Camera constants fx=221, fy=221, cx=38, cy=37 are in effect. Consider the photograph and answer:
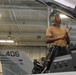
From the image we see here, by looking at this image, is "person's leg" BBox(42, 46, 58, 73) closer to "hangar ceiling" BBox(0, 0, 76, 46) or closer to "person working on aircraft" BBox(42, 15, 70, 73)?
"person working on aircraft" BBox(42, 15, 70, 73)

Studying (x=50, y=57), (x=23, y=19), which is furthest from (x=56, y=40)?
(x=23, y=19)

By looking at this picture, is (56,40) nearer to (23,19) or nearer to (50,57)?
(50,57)

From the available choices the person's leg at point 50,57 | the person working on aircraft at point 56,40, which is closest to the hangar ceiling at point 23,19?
the person working on aircraft at point 56,40

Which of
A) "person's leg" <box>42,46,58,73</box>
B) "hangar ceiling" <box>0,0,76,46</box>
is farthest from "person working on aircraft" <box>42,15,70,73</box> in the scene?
"hangar ceiling" <box>0,0,76,46</box>

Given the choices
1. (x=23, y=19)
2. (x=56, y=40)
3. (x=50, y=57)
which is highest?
(x=56, y=40)

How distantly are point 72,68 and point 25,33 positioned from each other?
11.0 meters

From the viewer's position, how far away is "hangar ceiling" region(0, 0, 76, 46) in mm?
8953

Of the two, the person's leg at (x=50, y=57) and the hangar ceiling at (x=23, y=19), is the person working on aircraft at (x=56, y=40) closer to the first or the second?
the person's leg at (x=50, y=57)

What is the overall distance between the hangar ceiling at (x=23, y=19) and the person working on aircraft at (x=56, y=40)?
12.1 ft

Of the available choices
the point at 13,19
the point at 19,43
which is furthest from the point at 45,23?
the point at 19,43

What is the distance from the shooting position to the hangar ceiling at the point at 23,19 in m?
8.95

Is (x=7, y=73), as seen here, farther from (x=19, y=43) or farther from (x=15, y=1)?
(x=19, y=43)

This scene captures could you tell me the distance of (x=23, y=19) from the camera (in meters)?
10.6

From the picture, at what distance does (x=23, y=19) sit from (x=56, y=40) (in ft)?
25.9
